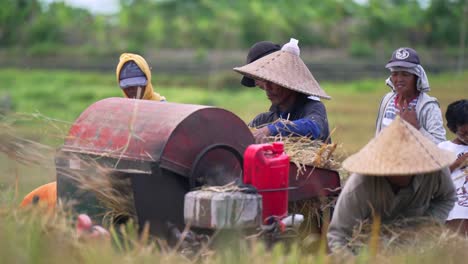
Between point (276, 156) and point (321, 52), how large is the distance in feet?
131

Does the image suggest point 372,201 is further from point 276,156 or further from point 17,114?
point 17,114

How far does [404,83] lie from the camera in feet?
20.8

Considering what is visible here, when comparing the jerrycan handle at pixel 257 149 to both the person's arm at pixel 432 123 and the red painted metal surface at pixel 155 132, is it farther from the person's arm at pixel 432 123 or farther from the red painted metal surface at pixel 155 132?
the person's arm at pixel 432 123

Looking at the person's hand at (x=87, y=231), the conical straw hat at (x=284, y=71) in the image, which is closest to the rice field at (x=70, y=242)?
the person's hand at (x=87, y=231)

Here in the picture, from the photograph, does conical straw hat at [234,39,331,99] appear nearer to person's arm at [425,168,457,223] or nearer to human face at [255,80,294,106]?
human face at [255,80,294,106]

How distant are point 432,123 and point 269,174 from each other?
5.79 ft

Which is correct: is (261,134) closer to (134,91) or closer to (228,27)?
(134,91)

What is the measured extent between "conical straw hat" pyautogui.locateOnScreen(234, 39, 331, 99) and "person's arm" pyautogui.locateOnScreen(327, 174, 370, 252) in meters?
1.54

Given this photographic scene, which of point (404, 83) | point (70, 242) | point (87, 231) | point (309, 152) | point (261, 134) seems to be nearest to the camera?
point (70, 242)

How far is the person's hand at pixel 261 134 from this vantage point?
5753 mm

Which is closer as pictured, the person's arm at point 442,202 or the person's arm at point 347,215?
the person's arm at point 347,215

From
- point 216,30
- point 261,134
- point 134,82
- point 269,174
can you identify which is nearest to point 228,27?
point 216,30

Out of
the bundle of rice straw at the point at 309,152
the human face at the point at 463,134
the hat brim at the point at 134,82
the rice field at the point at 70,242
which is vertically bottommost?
the rice field at the point at 70,242

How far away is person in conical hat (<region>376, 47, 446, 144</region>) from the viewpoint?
6.25 m
